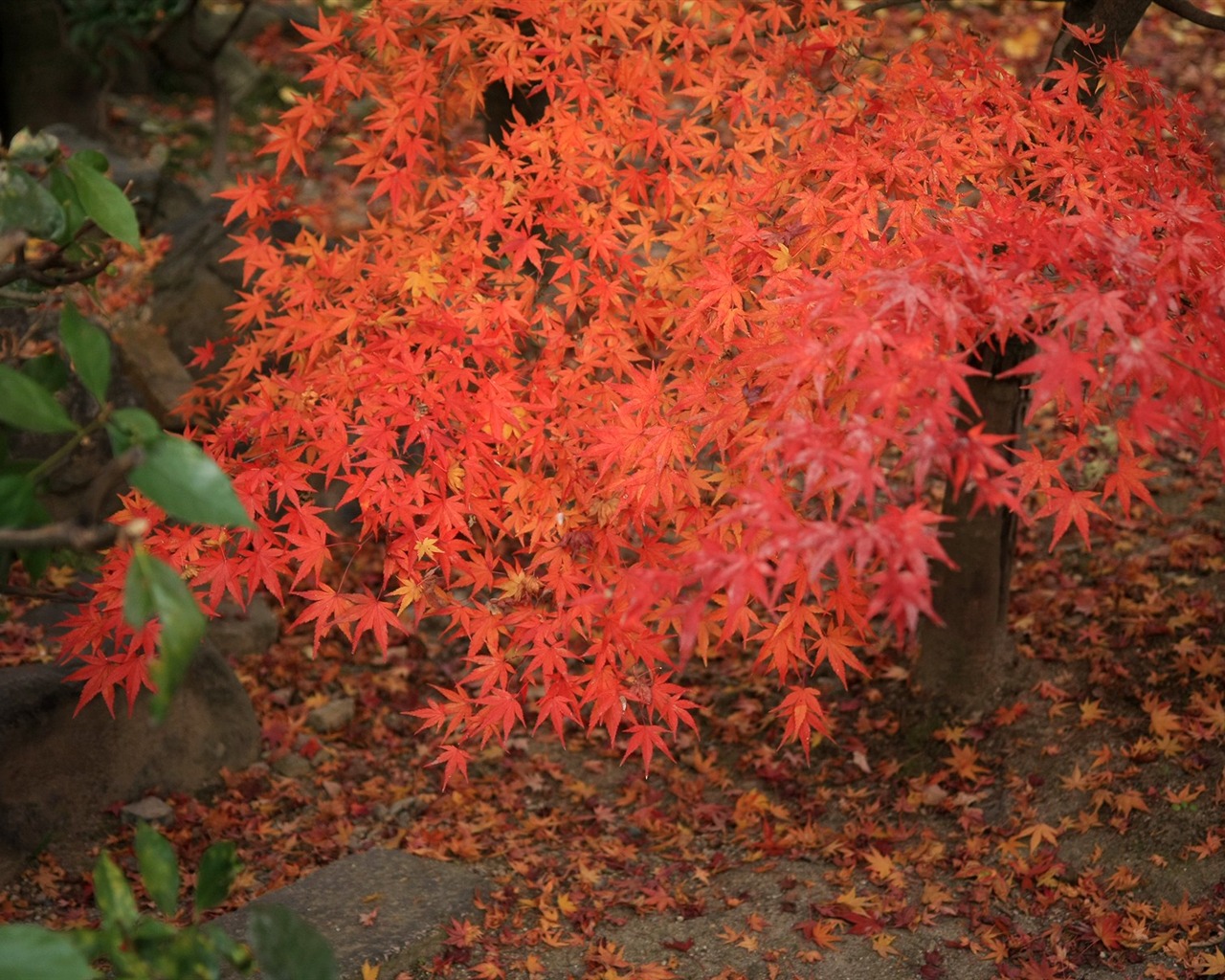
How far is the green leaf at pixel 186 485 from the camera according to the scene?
1.87 meters

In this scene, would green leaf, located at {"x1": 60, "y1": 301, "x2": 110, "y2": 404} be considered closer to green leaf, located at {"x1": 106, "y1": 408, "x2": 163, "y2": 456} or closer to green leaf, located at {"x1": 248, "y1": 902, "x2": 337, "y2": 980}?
green leaf, located at {"x1": 106, "y1": 408, "x2": 163, "y2": 456}

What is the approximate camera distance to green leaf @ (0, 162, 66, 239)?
7.59ft

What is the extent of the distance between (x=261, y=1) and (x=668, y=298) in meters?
10.6

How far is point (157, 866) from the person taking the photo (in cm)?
206

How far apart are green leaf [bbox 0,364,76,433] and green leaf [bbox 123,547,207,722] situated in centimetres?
35

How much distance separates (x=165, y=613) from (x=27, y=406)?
53 cm

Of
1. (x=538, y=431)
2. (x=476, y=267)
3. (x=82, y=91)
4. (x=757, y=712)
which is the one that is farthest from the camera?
(x=82, y=91)

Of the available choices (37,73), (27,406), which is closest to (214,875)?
(27,406)

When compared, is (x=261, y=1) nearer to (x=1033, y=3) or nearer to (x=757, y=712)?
(x=1033, y=3)

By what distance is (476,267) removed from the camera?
3.52 metres

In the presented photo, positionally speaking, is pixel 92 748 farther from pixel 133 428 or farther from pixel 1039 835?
pixel 1039 835

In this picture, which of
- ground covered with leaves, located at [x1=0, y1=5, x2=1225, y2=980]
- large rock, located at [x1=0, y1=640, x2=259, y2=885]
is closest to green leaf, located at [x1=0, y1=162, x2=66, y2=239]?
large rock, located at [x1=0, y1=640, x2=259, y2=885]

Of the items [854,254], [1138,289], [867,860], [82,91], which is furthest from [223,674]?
[82,91]

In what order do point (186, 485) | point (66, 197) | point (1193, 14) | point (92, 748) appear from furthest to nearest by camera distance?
point (92, 748), point (1193, 14), point (66, 197), point (186, 485)
